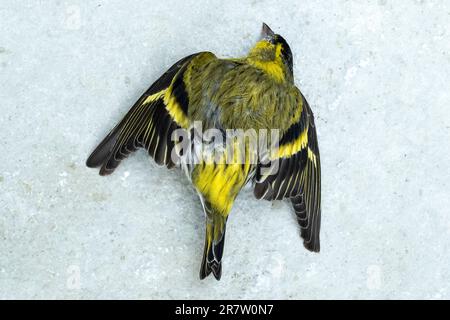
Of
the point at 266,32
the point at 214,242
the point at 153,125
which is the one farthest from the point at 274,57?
the point at 214,242

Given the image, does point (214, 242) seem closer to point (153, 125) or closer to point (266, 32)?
point (153, 125)

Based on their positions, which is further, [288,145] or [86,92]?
[86,92]

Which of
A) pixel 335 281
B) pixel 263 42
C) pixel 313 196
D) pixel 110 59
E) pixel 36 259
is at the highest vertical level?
pixel 263 42

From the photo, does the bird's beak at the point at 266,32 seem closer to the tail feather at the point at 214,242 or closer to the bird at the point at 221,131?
the bird at the point at 221,131

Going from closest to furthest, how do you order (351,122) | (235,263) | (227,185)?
(227,185) < (235,263) < (351,122)

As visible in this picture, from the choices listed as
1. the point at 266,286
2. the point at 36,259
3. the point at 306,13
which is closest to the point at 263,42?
the point at 306,13

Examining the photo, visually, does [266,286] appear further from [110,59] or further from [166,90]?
[110,59]

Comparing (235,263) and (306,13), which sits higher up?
(306,13)

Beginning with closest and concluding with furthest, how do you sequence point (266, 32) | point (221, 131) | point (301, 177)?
point (221, 131)
point (301, 177)
point (266, 32)
